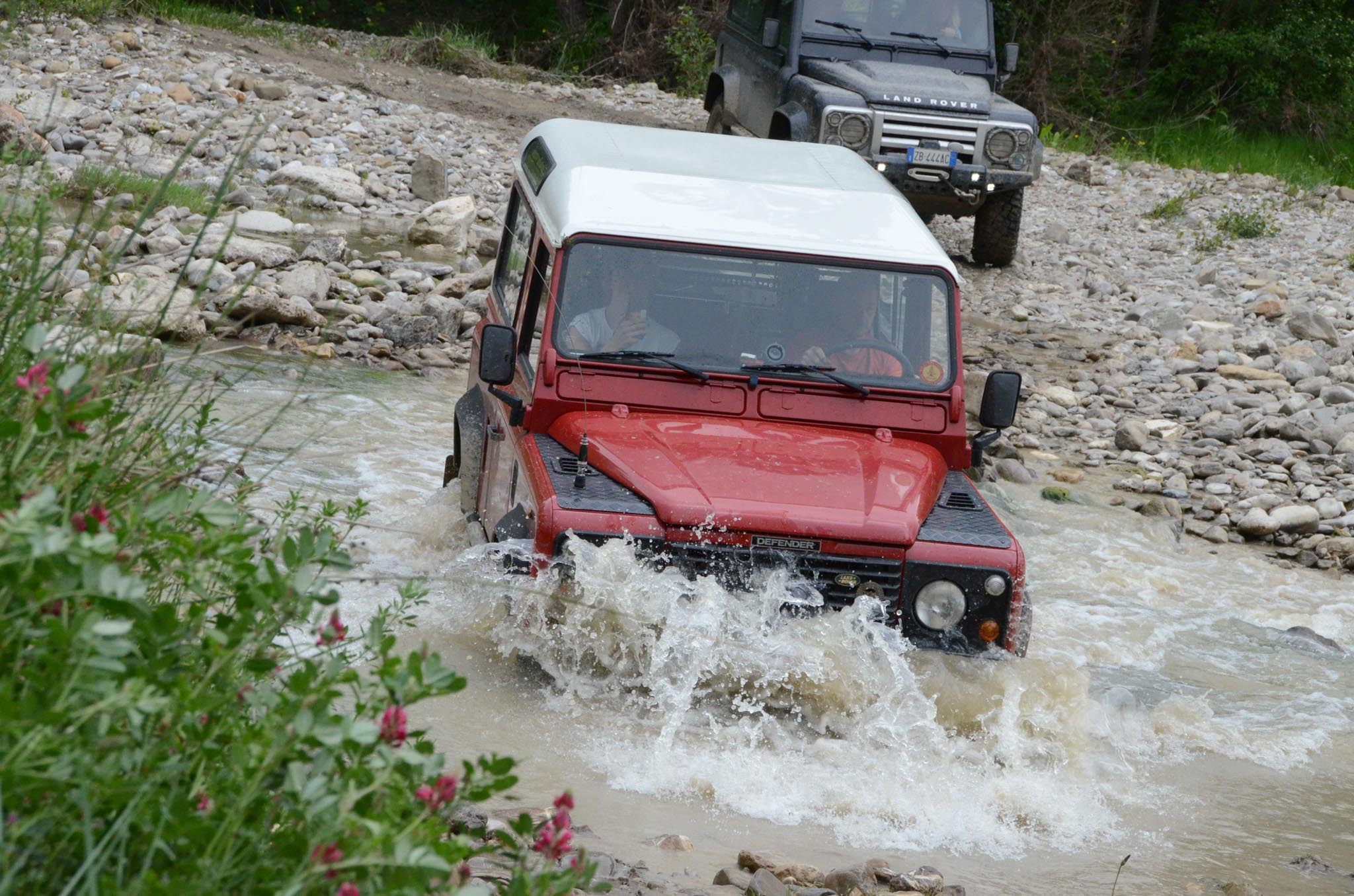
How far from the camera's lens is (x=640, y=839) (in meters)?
3.90

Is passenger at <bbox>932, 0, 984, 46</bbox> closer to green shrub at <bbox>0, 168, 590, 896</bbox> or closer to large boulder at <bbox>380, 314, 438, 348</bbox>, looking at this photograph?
large boulder at <bbox>380, 314, 438, 348</bbox>

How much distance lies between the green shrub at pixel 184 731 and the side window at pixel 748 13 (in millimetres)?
12266

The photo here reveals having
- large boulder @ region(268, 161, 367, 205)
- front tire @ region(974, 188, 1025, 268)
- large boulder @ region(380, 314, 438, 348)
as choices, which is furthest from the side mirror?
large boulder @ region(380, 314, 438, 348)

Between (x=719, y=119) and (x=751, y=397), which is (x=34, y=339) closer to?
(x=751, y=397)

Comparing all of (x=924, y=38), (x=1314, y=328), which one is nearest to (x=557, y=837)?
(x=1314, y=328)

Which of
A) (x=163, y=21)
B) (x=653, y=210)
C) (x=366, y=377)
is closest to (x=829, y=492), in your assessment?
(x=653, y=210)

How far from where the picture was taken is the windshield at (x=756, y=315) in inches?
202

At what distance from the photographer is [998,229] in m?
13.6

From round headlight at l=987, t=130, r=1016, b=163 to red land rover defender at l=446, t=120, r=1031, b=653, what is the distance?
6824mm

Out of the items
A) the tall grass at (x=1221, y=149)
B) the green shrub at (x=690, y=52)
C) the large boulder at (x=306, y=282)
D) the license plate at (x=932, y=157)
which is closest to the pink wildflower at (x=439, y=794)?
the large boulder at (x=306, y=282)

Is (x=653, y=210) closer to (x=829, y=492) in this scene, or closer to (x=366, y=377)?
(x=829, y=492)

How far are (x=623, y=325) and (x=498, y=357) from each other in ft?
1.48

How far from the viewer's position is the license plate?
39.3 ft

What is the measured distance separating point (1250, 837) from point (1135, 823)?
0.43 meters
